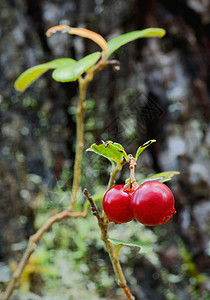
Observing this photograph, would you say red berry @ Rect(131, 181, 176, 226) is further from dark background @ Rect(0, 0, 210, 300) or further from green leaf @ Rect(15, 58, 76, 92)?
dark background @ Rect(0, 0, 210, 300)

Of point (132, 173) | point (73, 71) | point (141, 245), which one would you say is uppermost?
point (73, 71)

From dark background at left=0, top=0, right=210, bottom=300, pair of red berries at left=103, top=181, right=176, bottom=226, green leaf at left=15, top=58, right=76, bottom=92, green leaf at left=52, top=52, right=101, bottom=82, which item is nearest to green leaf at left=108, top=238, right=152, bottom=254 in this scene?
pair of red berries at left=103, top=181, right=176, bottom=226

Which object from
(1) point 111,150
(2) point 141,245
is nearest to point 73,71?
(1) point 111,150

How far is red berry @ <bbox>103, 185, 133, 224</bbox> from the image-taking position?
15.9 inches

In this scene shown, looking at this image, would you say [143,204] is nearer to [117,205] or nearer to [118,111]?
[117,205]

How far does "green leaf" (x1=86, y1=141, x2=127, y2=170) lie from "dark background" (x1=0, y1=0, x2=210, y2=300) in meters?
0.79

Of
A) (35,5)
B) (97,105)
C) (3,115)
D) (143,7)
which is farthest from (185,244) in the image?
(35,5)

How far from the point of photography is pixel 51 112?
4.49ft

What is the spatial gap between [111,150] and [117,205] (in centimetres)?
8

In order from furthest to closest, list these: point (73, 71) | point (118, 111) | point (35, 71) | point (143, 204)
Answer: point (118, 111) < point (35, 71) < point (73, 71) < point (143, 204)

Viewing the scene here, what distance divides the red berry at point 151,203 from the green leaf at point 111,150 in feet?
0.20

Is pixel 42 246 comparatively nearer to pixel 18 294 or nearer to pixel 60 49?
pixel 18 294

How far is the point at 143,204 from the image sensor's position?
0.38 meters

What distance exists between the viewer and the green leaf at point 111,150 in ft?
1.32
